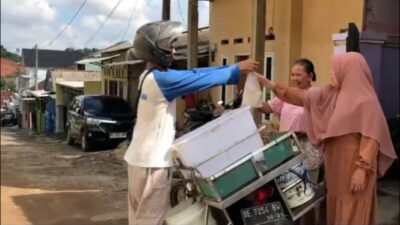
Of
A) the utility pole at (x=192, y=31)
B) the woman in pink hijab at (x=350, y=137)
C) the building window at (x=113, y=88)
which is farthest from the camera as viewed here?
the utility pole at (x=192, y=31)

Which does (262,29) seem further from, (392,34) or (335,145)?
(392,34)

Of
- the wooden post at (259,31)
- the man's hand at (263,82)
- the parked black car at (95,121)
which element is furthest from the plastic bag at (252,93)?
the parked black car at (95,121)

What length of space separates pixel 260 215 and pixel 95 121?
20.2 ft

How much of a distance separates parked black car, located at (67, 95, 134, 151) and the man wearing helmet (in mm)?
4968

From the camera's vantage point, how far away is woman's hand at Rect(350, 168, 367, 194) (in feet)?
8.36

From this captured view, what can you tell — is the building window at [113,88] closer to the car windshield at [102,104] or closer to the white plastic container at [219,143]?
the car windshield at [102,104]

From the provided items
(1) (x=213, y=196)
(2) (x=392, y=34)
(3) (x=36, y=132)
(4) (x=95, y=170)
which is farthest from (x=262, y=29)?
(2) (x=392, y=34)

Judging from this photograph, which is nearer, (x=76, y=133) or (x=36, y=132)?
(x=36, y=132)

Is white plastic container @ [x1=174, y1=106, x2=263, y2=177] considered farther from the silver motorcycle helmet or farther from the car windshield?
the car windshield

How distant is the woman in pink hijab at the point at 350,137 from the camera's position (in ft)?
8.18

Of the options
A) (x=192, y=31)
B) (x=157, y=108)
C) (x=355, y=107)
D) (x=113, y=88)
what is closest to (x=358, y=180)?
(x=355, y=107)

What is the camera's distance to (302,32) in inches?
275

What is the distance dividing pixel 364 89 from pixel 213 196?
863mm

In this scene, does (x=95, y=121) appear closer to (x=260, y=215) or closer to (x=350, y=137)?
(x=260, y=215)
